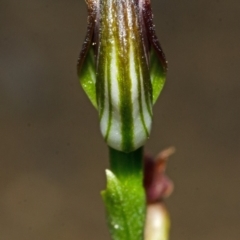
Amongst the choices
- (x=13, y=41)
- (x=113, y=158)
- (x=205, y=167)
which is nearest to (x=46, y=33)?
(x=13, y=41)

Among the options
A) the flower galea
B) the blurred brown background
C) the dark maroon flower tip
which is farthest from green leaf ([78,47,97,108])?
the blurred brown background

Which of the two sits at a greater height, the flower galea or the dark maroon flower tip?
the flower galea

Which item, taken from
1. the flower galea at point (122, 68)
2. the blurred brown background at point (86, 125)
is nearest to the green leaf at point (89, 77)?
the flower galea at point (122, 68)

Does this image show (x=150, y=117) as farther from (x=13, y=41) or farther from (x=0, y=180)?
(x=13, y=41)

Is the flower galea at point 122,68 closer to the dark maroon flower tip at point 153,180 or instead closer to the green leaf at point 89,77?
the green leaf at point 89,77

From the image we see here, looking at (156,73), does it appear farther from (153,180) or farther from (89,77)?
(153,180)

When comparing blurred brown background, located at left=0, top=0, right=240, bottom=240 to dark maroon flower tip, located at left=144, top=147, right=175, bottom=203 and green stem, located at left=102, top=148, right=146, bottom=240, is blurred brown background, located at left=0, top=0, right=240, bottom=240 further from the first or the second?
green stem, located at left=102, top=148, right=146, bottom=240

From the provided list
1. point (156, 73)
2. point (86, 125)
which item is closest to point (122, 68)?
point (156, 73)

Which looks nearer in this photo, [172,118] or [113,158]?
[113,158]
